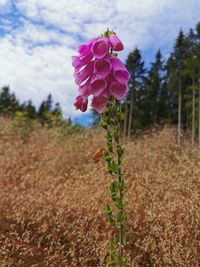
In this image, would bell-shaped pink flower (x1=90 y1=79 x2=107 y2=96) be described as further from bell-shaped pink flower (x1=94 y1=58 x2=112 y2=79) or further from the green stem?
the green stem

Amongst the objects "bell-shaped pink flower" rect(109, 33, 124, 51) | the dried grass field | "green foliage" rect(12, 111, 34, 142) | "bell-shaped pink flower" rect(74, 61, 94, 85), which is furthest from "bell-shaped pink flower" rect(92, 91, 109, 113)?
"green foliage" rect(12, 111, 34, 142)

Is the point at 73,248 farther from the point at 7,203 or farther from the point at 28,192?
the point at 28,192

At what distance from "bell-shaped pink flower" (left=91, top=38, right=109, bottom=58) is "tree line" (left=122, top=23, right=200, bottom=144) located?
2975cm

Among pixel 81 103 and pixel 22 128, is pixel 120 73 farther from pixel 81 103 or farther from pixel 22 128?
pixel 22 128

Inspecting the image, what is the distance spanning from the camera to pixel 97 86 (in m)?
2.08

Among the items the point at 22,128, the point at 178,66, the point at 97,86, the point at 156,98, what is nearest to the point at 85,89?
the point at 97,86

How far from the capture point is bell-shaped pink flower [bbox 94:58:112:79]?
2.06 m

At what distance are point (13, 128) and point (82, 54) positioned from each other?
1370cm

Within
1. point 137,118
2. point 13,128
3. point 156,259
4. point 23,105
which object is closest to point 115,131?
point 156,259

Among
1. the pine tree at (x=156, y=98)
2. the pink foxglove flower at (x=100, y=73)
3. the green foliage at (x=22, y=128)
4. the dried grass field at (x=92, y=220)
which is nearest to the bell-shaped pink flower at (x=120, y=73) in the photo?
the pink foxglove flower at (x=100, y=73)

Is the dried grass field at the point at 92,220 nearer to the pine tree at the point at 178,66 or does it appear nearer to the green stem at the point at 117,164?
the green stem at the point at 117,164

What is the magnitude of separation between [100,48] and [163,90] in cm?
3954

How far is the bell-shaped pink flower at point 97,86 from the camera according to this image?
2068mm

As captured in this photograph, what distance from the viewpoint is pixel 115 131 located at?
7.23 ft
